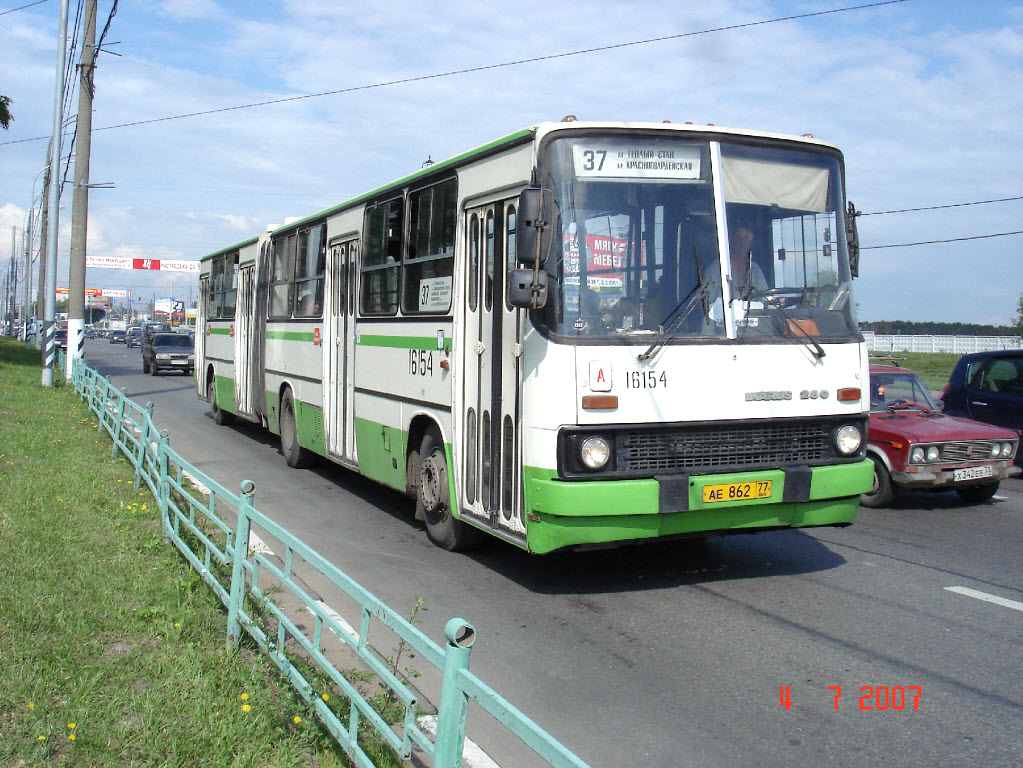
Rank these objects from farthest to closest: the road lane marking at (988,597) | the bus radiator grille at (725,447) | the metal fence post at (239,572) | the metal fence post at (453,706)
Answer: the road lane marking at (988,597) → the bus radiator grille at (725,447) → the metal fence post at (239,572) → the metal fence post at (453,706)

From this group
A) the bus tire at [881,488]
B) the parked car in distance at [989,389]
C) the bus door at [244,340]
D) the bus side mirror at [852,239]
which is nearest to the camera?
the bus side mirror at [852,239]

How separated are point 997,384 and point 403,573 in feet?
31.2

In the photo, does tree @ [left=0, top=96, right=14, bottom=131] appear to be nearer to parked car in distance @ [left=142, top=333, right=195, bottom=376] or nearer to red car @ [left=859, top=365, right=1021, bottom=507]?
parked car in distance @ [left=142, top=333, right=195, bottom=376]

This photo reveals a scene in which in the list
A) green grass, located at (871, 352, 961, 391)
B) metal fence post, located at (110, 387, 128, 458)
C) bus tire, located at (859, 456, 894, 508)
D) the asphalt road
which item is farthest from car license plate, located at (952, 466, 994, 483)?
green grass, located at (871, 352, 961, 391)

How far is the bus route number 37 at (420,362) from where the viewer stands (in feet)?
27.0

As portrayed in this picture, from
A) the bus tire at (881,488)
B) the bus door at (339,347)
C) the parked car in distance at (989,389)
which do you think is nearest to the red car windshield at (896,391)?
the bus tire at (881,488)

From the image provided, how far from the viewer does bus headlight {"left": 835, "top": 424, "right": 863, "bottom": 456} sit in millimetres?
6930

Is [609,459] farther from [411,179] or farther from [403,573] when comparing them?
[411,179]

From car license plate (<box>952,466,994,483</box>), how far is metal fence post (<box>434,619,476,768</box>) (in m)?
8.51

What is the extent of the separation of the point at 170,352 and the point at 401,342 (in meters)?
28.7

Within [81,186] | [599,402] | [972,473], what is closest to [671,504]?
[599,402]

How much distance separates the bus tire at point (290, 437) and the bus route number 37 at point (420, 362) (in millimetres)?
4346

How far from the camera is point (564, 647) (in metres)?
5.71
